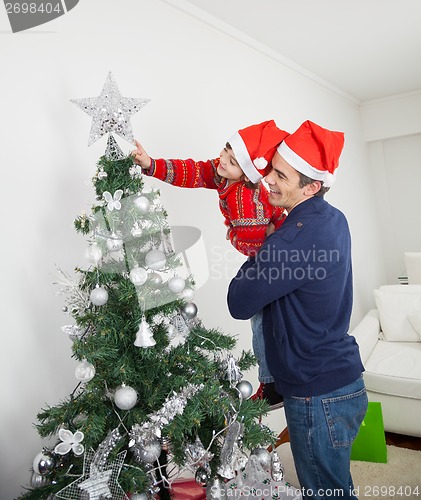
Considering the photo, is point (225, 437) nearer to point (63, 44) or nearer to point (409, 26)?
point (63, 44)

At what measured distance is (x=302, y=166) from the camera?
53.9 inches

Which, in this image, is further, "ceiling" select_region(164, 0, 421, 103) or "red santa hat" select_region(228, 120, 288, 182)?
"ceiling" select_region(164, 0, 421, 103)

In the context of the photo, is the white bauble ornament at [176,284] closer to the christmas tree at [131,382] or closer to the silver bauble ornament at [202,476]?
the christmas tree at [131,382]

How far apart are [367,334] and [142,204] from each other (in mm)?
2630

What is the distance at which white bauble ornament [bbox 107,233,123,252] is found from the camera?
1.19 meters

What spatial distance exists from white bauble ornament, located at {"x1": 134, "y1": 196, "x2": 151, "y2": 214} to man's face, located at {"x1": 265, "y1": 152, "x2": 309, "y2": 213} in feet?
1.39

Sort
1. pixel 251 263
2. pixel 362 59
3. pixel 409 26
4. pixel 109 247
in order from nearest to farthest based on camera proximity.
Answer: pixel 109 247, pixel 251 263, pixel 409 26, pixel 362 59

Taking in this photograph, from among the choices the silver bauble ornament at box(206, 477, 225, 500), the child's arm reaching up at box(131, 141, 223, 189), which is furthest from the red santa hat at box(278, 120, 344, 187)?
the silver bauble ornament at box(206, 477, 225, 500)

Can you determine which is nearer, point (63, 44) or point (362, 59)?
point (63, 44)

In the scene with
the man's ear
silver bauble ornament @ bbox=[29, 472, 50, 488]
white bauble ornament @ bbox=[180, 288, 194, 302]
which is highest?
the man's ear

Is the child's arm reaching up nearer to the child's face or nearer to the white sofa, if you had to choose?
the child's face

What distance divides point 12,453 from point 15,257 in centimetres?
59

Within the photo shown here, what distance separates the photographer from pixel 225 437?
1.22 m

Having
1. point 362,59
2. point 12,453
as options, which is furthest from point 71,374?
point 362,59
